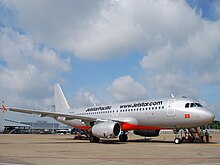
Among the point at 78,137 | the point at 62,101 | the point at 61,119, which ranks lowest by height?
the point at 78,137

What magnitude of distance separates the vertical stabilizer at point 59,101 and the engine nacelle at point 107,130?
681 inches

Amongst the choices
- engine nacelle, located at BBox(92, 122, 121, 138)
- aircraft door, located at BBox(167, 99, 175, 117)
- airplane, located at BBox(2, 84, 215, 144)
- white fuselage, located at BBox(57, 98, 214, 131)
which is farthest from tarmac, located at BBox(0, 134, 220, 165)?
aircraft door, located at BBox(167, 99, 175, 117)

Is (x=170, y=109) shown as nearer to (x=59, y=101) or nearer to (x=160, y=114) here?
(x=160, y=114)

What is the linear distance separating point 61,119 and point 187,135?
54.3ft

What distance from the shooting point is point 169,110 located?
82.3ft

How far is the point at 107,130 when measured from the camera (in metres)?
25.0

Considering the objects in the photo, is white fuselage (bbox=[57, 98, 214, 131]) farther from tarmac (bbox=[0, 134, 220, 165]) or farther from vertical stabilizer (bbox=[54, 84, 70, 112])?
vertical stabilizer (bbox=[54, 84, 70, 112])

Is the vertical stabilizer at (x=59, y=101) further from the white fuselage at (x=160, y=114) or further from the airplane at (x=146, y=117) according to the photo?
the white fuselage at (x=160, y=114)

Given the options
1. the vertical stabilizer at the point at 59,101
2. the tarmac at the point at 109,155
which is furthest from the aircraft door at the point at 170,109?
the vertical stabilizer at the point at 59,101

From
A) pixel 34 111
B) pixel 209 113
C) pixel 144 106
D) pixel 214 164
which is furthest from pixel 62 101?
pixel 214 164

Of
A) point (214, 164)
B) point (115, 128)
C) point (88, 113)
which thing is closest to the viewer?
point (214, 164)

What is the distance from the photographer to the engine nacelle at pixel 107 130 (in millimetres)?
24891

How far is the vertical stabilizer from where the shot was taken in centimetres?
4316

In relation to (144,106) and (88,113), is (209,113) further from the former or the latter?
(88,113)
